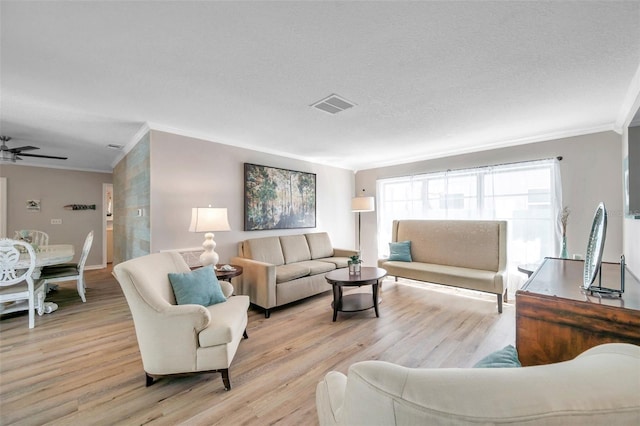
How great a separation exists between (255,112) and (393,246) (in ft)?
10.5

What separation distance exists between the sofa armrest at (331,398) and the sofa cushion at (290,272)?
246 cm

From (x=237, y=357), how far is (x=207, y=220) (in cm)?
156

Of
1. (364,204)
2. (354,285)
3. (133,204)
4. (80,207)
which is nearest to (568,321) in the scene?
(354,285)

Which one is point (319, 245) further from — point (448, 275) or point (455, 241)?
point (455, 241)

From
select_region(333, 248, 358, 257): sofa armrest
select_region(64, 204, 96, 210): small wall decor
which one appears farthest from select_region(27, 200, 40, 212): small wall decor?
select_region(333, 248, 358, 257): sofa armrest

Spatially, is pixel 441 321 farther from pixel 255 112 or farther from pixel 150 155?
pixel 150 155

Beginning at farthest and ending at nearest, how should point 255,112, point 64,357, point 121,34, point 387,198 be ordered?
point 387,198 → point 255,112 → point 64,357 → point 121,34

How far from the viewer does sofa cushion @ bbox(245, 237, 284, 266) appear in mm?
3945

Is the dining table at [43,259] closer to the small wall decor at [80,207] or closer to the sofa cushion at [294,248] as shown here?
the sofa cushion at [294,248]

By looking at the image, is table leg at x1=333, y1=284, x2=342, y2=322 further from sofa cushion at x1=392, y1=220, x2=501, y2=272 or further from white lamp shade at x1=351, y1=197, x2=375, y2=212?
white lamp shade at x1=351, y1=197, x2=375, y2=212

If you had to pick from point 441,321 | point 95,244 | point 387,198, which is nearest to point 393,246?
point 387,198

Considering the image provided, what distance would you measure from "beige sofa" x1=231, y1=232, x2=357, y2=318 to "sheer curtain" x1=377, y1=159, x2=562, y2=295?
6.31ft

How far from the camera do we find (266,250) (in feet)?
13.4

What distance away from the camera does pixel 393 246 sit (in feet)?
15.6
